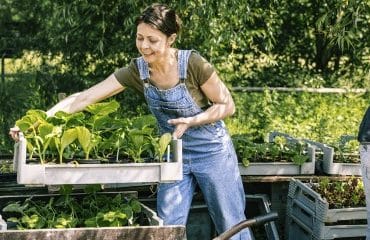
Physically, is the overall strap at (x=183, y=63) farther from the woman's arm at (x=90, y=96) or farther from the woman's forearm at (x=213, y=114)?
the woman's arm at (x=90, y=96)

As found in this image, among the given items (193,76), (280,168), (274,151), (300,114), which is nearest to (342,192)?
(280,168)

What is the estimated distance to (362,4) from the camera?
5.56 metres

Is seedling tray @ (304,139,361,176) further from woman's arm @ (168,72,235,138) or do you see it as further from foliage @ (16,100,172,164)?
foliage @ (16,100,172,164)

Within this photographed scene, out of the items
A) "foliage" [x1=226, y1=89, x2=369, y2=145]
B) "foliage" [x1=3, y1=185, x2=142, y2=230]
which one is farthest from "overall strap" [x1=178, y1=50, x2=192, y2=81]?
"foliage" [x1=226, y1=89, x2=369, y2=145]

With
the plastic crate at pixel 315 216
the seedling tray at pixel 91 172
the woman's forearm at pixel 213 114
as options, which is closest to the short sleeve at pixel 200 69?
the woman's forearm at pixel 213 114

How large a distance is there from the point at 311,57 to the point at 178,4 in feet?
13.6

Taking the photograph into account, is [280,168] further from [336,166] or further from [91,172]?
[91,172]

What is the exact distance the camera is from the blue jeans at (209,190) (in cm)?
324

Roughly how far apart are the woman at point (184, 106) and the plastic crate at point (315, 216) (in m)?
0.65

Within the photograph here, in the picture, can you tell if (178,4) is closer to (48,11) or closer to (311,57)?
(48,11)

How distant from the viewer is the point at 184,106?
314 cm

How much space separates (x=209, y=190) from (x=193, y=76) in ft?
1.69

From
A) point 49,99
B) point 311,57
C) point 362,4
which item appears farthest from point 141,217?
point 311,57

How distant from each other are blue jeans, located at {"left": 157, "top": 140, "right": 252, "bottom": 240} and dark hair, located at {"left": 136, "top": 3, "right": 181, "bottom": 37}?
60cm
